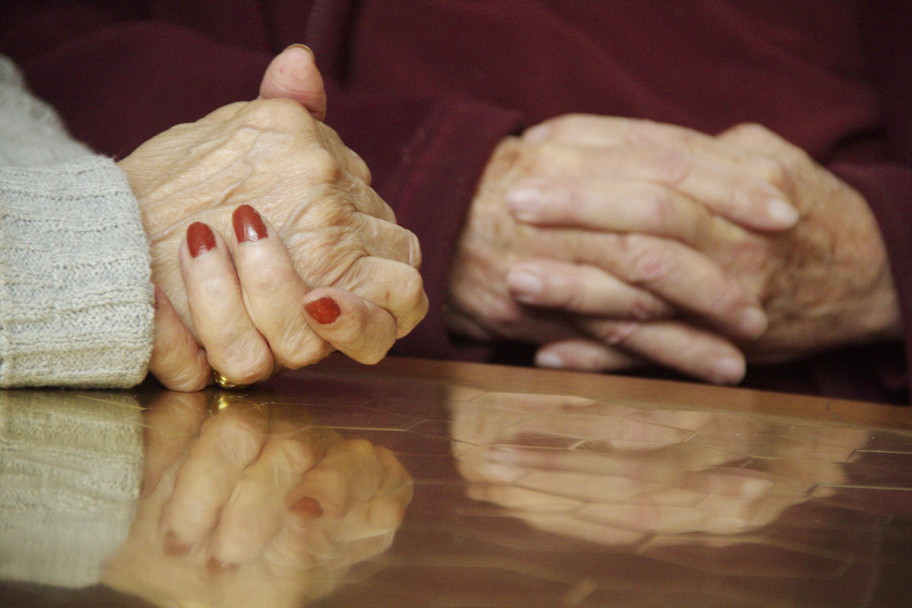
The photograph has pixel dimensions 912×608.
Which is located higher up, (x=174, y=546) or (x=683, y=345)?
(x=174, y=546)

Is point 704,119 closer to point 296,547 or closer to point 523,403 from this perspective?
point 523,403

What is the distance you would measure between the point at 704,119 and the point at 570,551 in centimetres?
80

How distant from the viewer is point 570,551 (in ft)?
0.82

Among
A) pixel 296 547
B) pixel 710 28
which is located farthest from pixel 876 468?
pixel 710 28

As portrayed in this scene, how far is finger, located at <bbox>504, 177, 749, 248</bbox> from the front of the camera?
75 cm

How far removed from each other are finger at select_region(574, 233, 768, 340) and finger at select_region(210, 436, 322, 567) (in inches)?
18.2

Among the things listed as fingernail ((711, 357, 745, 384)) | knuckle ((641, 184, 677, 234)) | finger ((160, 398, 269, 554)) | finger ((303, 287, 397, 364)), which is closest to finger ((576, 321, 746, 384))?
fingernail ((711, 357, 745, 384))

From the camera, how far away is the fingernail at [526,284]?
782mm

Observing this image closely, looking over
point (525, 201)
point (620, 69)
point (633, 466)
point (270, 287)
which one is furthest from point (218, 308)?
point (620, 69)

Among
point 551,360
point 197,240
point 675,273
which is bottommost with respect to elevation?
point 551,360

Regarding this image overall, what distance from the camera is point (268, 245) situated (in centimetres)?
48

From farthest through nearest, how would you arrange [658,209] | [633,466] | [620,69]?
[620,69] → [658,209] → [633,466]

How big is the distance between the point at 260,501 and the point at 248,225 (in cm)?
23

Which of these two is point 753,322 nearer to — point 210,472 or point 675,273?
point 675,273
